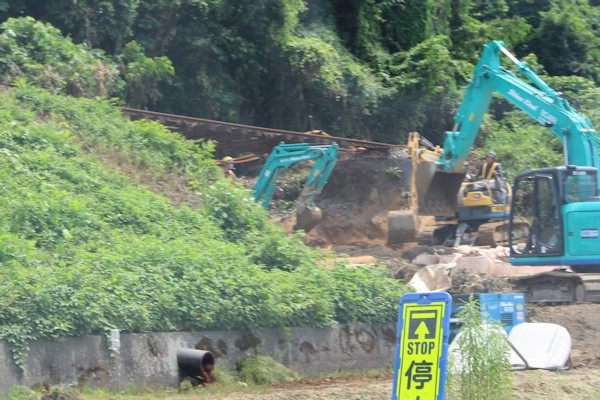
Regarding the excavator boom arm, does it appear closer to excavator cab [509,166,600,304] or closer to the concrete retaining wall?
excavator cab [509,166,600,304]

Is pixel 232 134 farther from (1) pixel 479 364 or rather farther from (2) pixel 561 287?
(1) pixel 479 364

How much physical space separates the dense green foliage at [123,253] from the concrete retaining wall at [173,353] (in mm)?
144

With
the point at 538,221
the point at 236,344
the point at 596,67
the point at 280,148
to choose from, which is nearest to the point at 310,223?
the point at 280,148

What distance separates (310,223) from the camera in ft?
79.0

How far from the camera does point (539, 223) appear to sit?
1861 centimetres

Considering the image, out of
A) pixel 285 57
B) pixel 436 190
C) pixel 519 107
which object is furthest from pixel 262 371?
pixel 285 57

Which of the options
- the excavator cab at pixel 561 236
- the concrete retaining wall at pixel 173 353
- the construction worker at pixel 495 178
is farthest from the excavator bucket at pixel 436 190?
the concrete retaining wall at pixel 173 353

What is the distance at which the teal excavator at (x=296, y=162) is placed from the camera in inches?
862

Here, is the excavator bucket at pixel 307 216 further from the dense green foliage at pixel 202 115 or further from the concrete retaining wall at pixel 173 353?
the concrete retaining wall at pixel 173 353

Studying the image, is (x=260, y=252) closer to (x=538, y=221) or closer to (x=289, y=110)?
(x=538, y=221)

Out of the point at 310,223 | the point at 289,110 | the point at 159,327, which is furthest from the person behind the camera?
the point at 289,110

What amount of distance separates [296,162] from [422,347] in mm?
14564

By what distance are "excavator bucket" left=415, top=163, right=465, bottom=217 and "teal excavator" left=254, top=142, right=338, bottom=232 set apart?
2.97 m

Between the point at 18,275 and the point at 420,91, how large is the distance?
2280 cm
